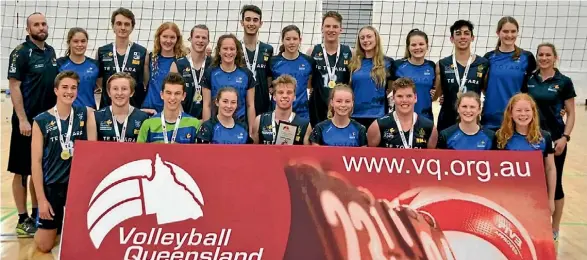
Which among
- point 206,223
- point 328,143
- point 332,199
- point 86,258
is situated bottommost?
point 86,258

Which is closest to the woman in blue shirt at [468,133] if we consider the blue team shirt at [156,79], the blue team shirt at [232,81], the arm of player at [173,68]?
the blue team shirt at [232,81]

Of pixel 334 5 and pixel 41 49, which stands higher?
pixel 334 5

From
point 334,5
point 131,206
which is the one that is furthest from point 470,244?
point 334,5

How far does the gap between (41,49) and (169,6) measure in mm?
9454

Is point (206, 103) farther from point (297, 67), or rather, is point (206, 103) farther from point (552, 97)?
point (552, 97)

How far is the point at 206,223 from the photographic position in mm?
3381

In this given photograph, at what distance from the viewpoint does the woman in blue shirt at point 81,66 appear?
4824 mm

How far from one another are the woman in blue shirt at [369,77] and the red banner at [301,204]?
1.29 meters

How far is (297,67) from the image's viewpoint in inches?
196

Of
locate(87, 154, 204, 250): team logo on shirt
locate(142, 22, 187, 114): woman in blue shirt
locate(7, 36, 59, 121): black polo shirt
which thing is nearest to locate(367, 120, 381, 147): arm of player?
locate(87, 154, 204, 250): team logo on shirt

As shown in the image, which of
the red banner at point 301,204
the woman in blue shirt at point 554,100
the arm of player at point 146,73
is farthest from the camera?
the arm of player at point 146,73

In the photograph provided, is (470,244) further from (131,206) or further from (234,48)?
(234,48)

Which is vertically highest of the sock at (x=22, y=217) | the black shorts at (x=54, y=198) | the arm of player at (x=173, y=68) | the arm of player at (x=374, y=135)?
the arm of player at (x=173, y=68)

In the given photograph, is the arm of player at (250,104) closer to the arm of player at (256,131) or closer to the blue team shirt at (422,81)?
the arm of player at (256,131)
